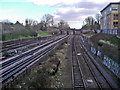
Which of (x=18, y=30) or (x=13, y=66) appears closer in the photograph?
(x=13, y=66)

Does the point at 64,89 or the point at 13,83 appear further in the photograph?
the point at 64,89

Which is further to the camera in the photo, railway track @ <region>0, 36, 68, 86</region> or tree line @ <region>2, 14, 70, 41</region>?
tree line @ <region>2, 14, 70, 41</region>

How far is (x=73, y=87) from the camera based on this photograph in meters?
10.2

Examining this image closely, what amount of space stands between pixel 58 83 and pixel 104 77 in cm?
455

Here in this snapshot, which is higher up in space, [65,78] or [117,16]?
[117,16]

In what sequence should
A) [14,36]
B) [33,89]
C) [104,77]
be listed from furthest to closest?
[14,36] → [104,77] → [33,89]

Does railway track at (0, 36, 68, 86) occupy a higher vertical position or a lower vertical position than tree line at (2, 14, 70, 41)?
lower

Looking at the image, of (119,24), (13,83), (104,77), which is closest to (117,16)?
(119,24)

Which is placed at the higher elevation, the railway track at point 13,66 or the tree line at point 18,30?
the tree line at point 18,30

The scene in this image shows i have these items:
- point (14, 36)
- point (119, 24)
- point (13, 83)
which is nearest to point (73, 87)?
point (13, 83)

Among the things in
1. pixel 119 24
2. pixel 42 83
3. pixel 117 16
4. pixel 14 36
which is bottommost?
pixel 42 83

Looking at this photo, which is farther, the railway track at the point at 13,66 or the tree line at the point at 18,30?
the tree line at the point at 18,30

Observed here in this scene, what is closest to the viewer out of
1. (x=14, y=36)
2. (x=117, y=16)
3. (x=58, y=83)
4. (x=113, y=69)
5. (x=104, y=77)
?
(x=58, y=83)

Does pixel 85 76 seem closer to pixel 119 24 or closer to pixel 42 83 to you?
pixel 42 83
